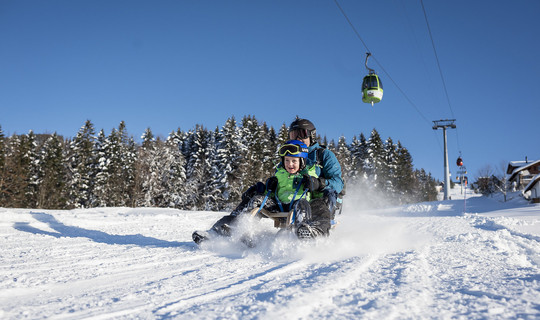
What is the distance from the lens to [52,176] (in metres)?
34.1

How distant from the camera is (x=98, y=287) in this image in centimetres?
205

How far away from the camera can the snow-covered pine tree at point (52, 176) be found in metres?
32.8

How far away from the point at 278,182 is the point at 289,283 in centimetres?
254

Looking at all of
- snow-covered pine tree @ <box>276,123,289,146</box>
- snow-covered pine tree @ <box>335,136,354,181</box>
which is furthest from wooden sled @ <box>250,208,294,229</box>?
snow-covered pine tree @ <box>335,136,354,181</box>

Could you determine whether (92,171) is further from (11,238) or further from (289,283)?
(289,283)

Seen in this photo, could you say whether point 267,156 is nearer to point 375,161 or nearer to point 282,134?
point 282,134

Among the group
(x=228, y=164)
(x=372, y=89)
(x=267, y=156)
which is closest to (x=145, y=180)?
(x=228, y=164)

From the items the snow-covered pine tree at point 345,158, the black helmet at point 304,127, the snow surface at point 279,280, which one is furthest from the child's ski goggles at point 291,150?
the snow-covered pine tree at point 345,158

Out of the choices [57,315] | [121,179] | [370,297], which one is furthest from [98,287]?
[121,179]

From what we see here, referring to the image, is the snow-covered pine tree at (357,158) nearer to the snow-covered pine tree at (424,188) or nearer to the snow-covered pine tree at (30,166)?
the snow-covered pine tree at (424,188)

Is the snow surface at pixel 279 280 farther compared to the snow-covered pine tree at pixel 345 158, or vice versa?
the snow-covered pine tree at pixel 345 158

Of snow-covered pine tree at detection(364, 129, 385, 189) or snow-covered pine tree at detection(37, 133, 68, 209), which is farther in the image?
snow-covered pine tree at detection(364, 129, 385, 189)

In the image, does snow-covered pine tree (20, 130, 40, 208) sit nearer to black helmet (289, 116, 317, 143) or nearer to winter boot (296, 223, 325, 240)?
black helmet (289, 116, 317, 143)

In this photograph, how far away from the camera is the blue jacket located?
14.9 feet
